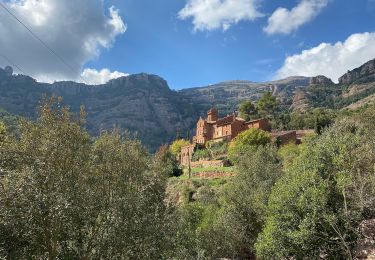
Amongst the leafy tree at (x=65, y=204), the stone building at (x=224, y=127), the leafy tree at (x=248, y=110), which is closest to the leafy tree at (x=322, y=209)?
the leafy tree at (x=65, y=204)

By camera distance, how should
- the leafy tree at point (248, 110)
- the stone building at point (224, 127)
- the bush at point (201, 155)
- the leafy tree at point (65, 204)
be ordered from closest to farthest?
the leafy tree at point (65, 204), the bush at point (201, 155), the stone building at point (224, 127), the leafy tree at point (248, 110)

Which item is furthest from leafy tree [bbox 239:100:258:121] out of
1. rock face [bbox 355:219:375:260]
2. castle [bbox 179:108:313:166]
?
rock face [bbox 355:219:375:260]

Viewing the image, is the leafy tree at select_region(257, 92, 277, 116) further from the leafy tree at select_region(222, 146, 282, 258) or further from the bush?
the leafy tree at select_region(222, 146, 282, 258)

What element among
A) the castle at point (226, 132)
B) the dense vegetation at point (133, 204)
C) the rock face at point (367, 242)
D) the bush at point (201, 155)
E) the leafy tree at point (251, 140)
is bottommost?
the rock face at point (367, 242)

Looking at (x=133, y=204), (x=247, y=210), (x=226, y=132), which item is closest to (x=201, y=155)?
(x=226, y=132)

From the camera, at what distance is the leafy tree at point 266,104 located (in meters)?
144

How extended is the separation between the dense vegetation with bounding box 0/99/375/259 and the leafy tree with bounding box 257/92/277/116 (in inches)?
3979

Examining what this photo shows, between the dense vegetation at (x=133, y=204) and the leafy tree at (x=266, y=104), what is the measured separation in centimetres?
10105

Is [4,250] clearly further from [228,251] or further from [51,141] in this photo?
[228,251]

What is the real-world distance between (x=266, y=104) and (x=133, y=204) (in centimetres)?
12907

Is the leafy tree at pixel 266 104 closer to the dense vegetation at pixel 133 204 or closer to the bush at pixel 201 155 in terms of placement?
the bush at pixel 201 155

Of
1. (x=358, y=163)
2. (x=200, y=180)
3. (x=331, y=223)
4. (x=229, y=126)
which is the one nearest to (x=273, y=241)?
(x=331, y=223)

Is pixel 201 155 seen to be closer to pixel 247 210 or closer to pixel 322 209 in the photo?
pixel 247 210

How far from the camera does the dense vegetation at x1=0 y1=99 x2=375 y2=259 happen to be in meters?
16.7
